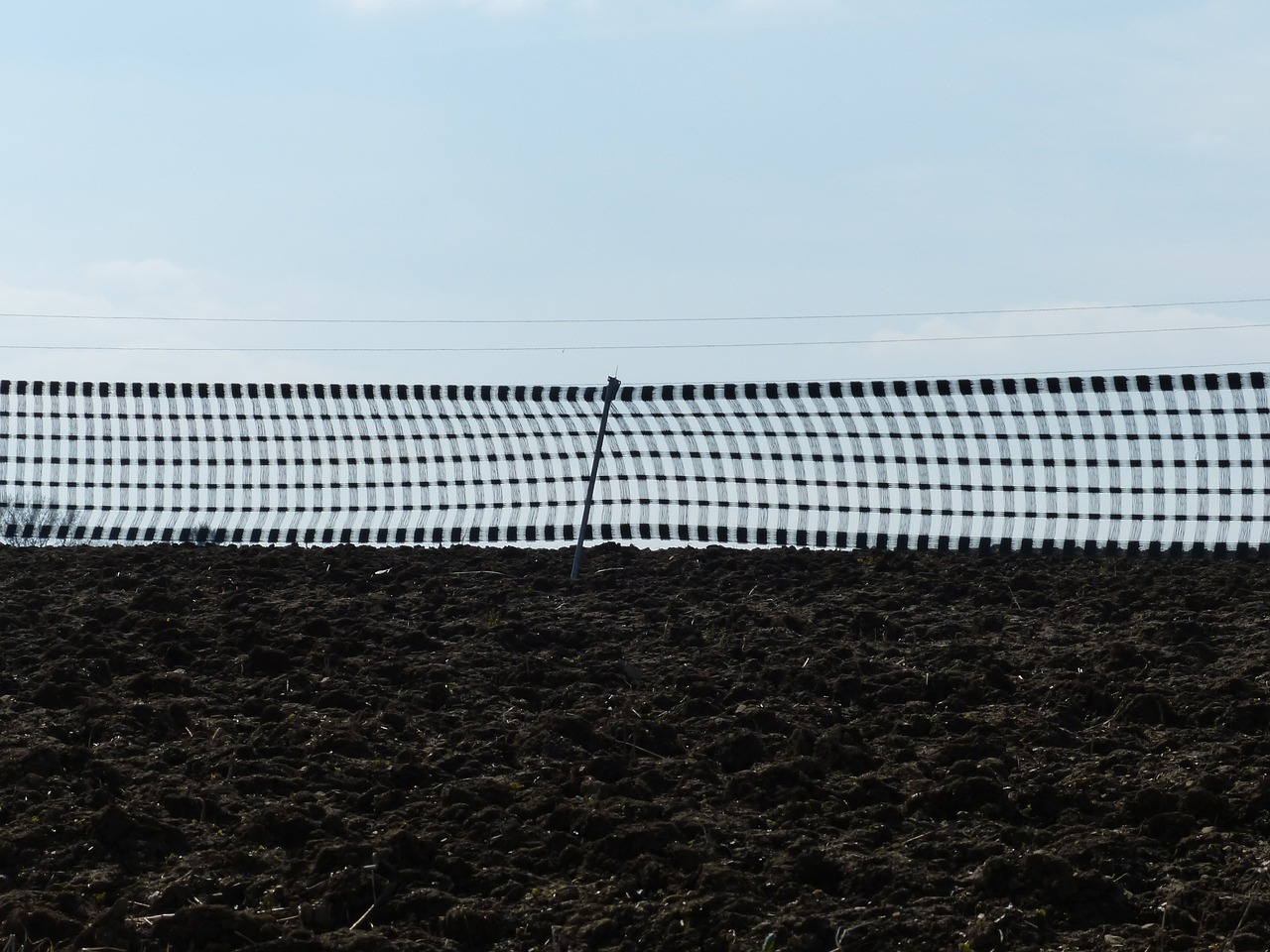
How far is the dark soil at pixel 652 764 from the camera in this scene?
4422mm

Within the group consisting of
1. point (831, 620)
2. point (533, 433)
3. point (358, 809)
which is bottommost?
point (358, 809)

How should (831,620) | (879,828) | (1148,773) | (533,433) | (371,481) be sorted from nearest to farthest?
(879,828) < (1148,773) < (831,620) < (533,433) < (371,481)

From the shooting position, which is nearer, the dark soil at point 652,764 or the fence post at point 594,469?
the dark soil at point 652,764

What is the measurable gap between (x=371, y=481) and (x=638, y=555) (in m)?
3.15

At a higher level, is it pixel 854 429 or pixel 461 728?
pixel 854 429

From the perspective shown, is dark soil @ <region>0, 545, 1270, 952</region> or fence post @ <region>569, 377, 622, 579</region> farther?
fence post @ <region>569, 377, 622, 579</region>

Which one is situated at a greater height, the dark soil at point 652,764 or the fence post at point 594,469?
the fence post at point 594,469

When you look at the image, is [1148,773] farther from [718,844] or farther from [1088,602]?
[1088,602]

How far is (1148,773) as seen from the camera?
17.6 feet

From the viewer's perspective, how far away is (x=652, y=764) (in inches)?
228

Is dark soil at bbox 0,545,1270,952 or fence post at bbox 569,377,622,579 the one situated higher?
fence post at bbox 569,377,622,579

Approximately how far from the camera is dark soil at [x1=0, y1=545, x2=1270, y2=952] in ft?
14.5

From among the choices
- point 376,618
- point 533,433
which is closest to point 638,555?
point 533,433

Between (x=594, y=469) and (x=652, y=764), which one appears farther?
(x=594, y=469)
